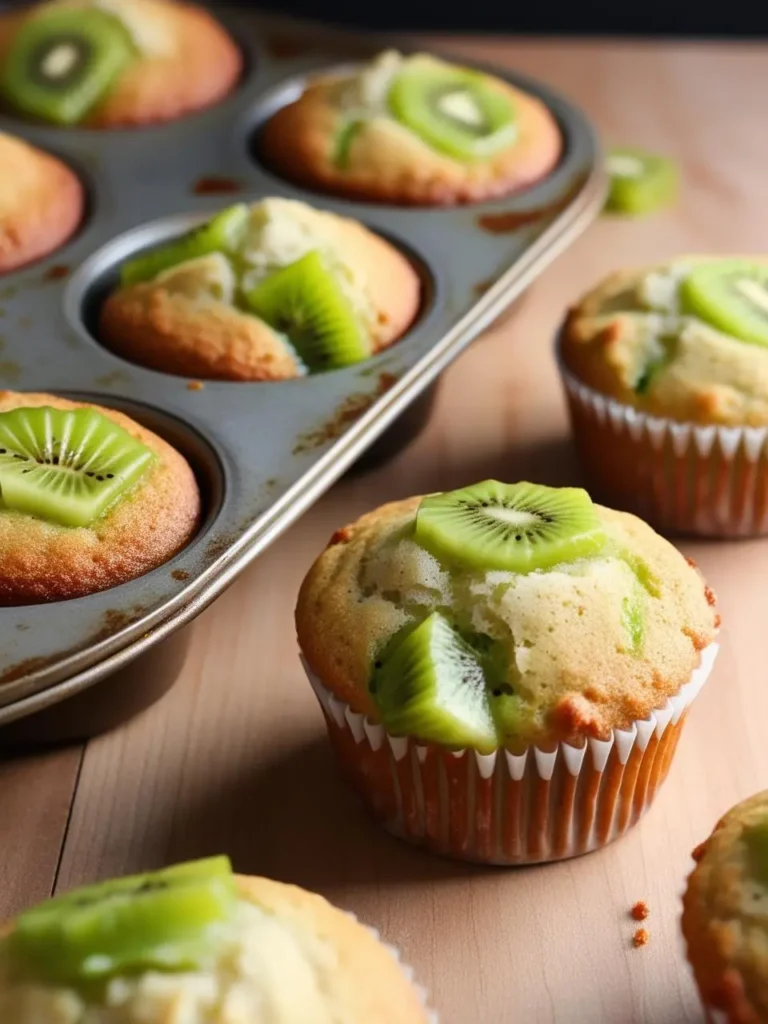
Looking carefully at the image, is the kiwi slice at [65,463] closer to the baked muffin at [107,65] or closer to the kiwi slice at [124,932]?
the kiwi slice at [124,932]

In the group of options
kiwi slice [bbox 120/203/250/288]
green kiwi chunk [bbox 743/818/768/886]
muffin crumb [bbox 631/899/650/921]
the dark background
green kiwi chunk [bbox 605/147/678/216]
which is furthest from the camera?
the dark background

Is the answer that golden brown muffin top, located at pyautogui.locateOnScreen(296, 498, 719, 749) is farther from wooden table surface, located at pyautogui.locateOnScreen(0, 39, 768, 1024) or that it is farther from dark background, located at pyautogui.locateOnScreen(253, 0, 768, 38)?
dark background, located at pyautogui.locateOnScreen(253, 0, 768, 38)

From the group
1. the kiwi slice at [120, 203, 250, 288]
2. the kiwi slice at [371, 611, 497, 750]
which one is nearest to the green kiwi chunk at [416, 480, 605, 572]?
the kiwi slice at [371, 611, 497, 750]

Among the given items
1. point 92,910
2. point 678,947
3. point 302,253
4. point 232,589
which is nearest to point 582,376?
point 302,253

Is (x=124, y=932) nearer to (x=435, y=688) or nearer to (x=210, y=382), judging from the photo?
(x=435, y=688)

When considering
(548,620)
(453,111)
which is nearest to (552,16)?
(453,111)

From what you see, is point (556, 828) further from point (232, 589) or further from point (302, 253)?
point (302, 253)

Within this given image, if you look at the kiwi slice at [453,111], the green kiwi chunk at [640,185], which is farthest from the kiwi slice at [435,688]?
the green kiwi chunk at [640,185]
